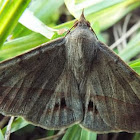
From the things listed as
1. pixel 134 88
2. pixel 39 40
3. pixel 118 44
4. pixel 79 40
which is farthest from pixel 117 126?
pixel 118 44

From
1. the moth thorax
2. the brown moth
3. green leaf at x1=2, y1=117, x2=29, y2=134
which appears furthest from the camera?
green leaf at x1=2, y1=117, x2=29, y2=134

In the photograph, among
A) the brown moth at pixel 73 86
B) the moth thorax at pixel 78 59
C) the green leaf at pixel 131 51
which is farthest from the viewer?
the green leaf at pixel 131 51

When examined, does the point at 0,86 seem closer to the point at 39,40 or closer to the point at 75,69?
the point at 75,69

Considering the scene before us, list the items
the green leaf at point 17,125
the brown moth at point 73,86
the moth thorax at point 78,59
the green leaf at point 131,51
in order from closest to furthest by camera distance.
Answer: the brown moth at point 73,86 < the moth thorax at point 78,59 < the green leaf at point 17,125 < the green leaf at point 131,51

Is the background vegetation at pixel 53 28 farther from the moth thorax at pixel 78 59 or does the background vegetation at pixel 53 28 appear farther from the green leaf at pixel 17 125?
the moth thorax at pixel 78 59

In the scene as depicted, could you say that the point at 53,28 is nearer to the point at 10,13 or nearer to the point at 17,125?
the point at 10,13

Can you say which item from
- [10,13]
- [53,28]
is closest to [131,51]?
[53,28]

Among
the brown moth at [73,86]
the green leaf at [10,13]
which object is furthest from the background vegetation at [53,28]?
the brown moth at [73,86]

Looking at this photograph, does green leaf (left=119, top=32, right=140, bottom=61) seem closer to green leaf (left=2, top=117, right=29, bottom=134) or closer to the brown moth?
the brown moth

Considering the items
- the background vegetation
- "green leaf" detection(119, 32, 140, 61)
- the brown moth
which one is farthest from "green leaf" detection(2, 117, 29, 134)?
"green leaf" detection(119, 32, 140, 61)
